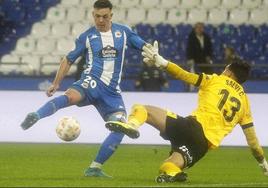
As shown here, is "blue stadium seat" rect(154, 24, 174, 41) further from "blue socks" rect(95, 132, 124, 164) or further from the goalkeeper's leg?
the goalkeeper's leg

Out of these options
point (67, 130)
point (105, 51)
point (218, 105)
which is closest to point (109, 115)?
point (105, 51)

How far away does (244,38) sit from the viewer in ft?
75.8

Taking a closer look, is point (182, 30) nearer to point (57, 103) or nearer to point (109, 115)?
point (109, 115)

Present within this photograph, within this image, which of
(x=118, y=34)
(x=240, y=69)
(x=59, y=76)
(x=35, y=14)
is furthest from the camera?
(x=35, y=14)

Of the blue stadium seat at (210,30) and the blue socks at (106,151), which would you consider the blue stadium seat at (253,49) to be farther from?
the blue socks at (106,151)

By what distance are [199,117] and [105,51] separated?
1.66 metres

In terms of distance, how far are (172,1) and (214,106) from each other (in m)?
14.2

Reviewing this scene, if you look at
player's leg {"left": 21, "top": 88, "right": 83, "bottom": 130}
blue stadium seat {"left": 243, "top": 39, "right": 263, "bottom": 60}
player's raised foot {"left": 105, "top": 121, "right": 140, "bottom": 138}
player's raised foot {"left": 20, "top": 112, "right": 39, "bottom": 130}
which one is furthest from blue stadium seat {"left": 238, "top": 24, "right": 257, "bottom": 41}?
player's raised foot {"left": 105, "top": 121, "right": 140, "bottom": 138}

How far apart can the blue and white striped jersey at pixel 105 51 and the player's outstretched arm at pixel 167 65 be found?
117cm

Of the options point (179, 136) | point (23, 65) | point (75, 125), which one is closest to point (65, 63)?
point (75, 125)

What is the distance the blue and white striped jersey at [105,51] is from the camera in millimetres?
11117

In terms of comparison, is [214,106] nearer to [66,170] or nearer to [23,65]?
[66,170]

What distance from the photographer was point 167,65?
32.2 feet

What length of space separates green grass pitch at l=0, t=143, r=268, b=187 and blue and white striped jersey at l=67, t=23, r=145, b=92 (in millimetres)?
1141
